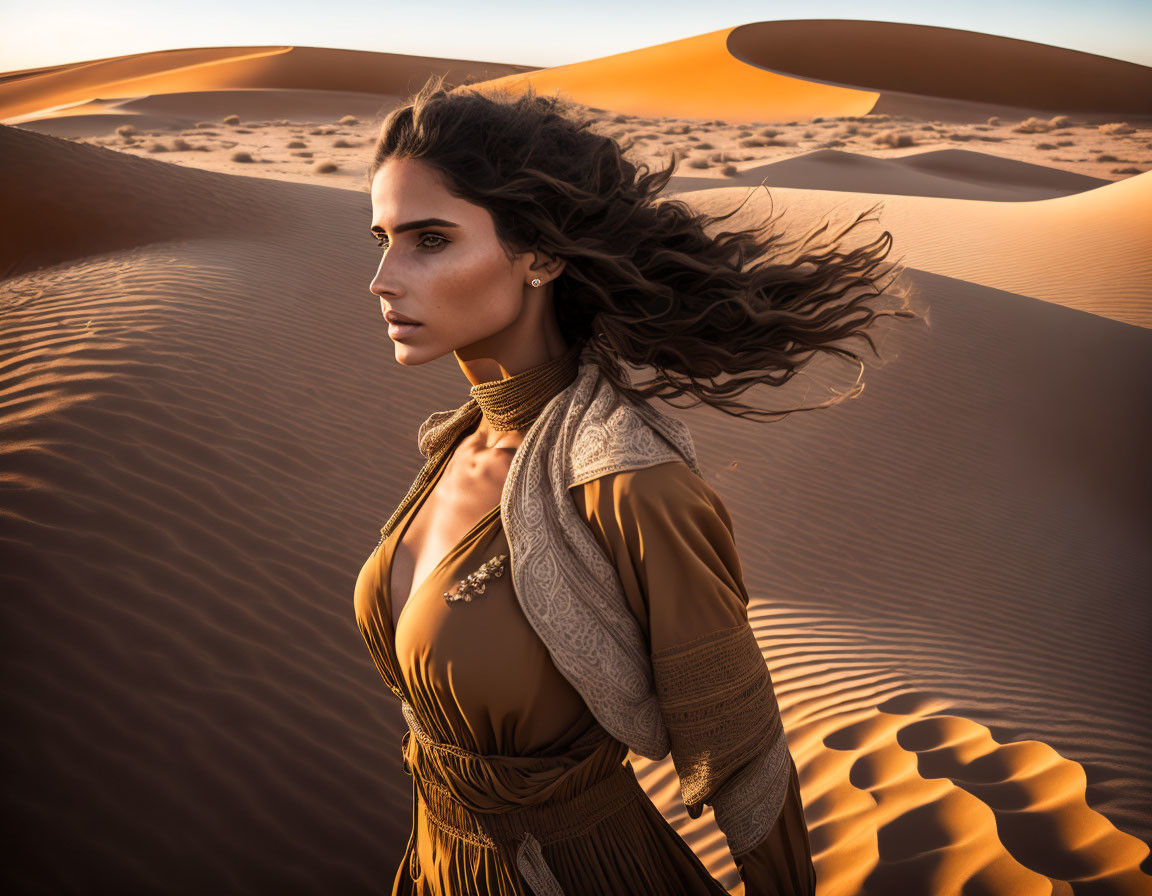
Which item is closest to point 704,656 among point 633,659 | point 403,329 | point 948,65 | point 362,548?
point 633,659

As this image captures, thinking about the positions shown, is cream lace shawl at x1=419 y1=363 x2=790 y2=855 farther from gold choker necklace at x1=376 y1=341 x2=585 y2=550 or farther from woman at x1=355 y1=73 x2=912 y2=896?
gold choker necklace at x1=376 y1=341 x2=585 y2=550

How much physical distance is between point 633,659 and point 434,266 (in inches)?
34.0

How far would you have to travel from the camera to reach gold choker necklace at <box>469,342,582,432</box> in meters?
1.69

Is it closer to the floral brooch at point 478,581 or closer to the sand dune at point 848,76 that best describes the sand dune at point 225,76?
the sand dune at point 848,76

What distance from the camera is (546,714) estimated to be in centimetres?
152

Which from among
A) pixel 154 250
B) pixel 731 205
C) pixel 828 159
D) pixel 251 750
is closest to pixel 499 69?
pixel 828 159

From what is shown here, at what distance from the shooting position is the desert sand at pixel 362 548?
3375 millimetres

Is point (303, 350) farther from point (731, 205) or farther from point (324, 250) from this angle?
point (731, 205)

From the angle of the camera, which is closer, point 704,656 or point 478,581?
point 704,656

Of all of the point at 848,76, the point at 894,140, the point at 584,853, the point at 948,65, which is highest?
the point at 948,65

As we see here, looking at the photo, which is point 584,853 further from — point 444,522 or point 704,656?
point 444,522

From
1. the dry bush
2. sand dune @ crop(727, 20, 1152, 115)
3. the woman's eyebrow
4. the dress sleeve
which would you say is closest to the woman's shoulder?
the dress sleeve

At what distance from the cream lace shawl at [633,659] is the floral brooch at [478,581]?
0.08 ft

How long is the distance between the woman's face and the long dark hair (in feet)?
0.12
